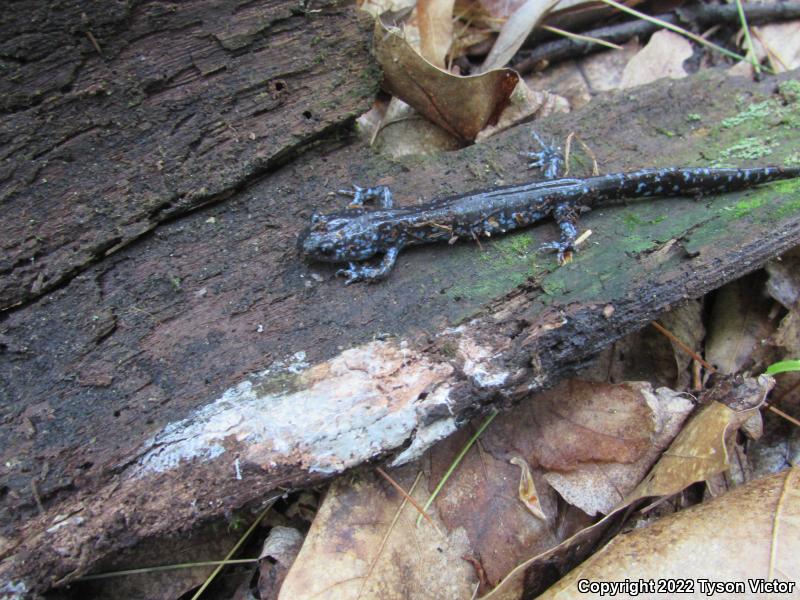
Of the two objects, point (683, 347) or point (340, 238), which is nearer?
point (340, 238)

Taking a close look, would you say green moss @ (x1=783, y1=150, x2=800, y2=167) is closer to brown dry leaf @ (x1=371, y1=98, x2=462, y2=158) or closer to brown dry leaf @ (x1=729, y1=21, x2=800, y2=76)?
brown dry leaf @ (x1=729, y1=21, x2=800, y2=76)

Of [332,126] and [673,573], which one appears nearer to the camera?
[673,573]

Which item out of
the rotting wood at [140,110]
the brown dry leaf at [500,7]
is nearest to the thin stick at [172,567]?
the rotting wood at [140,110]

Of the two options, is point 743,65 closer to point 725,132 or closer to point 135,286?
point 725,132

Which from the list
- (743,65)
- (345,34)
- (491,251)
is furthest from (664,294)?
(743,65)

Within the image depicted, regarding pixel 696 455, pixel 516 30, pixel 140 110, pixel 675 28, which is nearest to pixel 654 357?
pixel 696 455

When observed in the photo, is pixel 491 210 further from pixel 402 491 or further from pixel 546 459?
pixel 402 491
